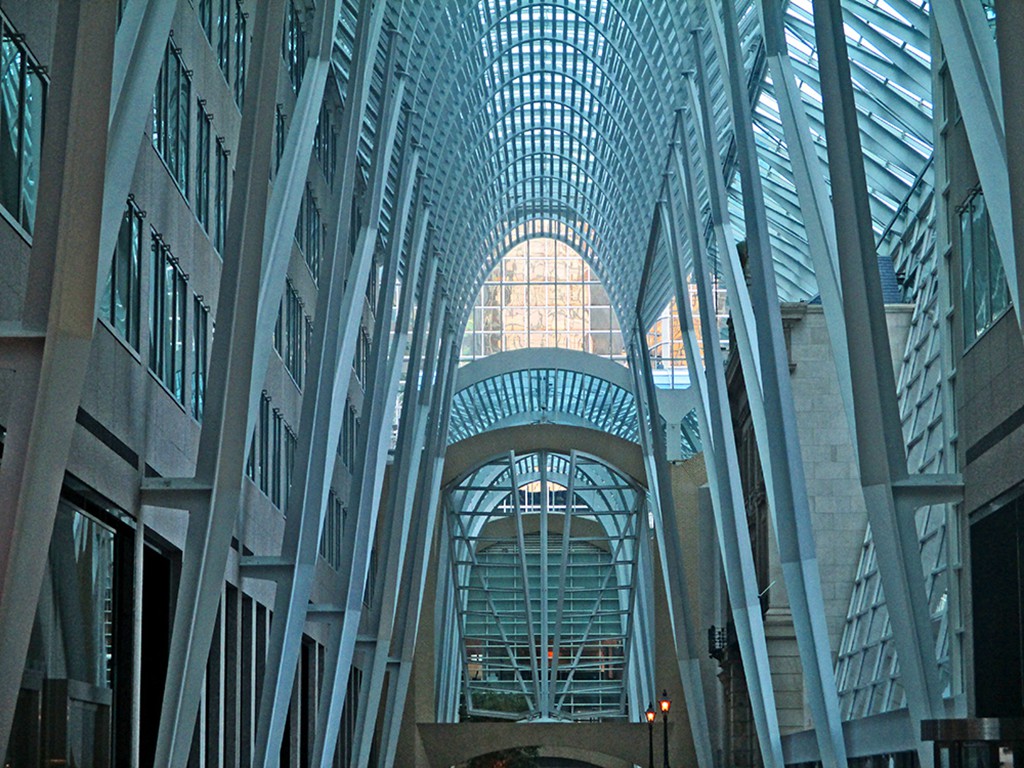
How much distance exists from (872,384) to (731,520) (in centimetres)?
1601

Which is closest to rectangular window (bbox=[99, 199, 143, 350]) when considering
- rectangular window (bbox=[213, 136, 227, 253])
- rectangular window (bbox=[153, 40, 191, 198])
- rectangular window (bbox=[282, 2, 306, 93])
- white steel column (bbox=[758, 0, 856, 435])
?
rectangular window (bbox=[153, 40, 191, 198])

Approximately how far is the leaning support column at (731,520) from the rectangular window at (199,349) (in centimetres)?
1094

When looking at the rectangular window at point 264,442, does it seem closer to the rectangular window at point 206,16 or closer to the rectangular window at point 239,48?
A: the rectangular window at point 239,48

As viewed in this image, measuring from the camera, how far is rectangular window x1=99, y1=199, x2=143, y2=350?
24.5 m

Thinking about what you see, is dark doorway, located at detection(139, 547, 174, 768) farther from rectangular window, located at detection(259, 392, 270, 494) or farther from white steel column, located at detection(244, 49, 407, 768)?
rectangular window, located at detection(259, 392, 270, 494)

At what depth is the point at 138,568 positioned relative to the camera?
2584cm

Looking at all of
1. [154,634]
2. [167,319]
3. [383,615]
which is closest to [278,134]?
[167,319]

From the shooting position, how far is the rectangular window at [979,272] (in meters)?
24.0

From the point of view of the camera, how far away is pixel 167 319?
2888 centimetres

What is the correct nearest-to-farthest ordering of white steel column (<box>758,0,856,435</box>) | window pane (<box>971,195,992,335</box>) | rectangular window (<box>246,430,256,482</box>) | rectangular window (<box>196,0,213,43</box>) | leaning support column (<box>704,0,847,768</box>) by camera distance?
white steel column (<box>758,0,856,435</box>)
window pane (<box>971,195,992,335</box>)
leaning support column (<box>704,0,847,768</box>)
rectangular window (<box>196,0,213,43</box>)
rectangular window (<box>246,430,256,482</box>)

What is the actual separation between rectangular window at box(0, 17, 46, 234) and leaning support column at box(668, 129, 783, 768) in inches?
778

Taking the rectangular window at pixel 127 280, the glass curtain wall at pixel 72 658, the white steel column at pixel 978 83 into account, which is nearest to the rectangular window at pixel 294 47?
the rectangular window at pixel 127 280

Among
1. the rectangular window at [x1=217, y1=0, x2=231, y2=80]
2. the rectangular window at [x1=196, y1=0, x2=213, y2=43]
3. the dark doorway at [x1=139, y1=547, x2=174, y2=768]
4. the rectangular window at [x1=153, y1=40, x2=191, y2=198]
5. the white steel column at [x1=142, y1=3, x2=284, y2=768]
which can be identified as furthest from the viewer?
the rectangular window at [x1=217, y1=0, x2=231, y2=80]

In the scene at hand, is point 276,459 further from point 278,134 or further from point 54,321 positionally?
point 54,321
